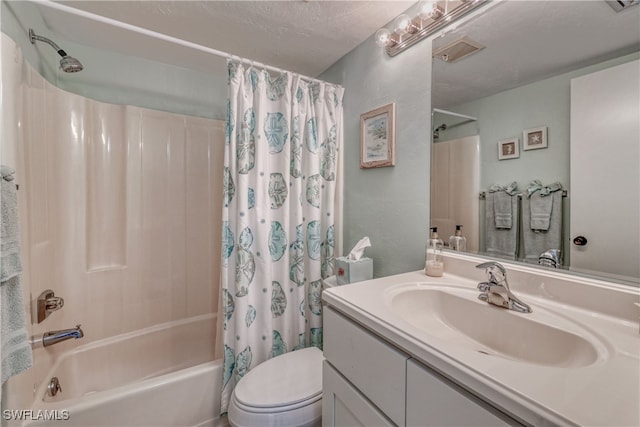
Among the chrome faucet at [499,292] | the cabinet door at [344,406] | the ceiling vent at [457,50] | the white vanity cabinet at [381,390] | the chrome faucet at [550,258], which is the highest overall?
the ceiling vent at [457,50]

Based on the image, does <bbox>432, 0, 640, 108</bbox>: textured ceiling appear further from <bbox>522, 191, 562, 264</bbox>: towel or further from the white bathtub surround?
the white bathtub surround

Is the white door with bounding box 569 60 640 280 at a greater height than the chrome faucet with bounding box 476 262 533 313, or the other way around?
the white door with bounding box 569 60 640 280

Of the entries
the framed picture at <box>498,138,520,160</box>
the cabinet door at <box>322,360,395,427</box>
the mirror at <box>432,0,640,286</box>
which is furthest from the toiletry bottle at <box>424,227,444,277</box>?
the cabinet door at <box>322,360,395,427</box>

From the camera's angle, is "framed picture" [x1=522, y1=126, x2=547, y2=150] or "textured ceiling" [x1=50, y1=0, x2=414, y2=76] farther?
"textured ceiling" [x1=50, y1=0, x2=414, y2=76]

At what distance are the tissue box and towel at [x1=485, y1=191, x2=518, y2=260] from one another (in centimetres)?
55

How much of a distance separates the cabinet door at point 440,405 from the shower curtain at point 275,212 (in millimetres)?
951

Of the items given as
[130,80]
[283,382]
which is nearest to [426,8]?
[283,382]

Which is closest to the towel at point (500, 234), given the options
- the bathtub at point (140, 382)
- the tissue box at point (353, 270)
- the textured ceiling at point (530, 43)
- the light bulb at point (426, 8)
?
the textured ceiling at point (530, 43)

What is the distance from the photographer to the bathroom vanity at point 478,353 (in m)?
0.43

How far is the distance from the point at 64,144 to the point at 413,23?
6.56 ft

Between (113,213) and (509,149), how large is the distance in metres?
2.18

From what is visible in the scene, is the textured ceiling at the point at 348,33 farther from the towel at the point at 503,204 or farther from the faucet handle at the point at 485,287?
the faucet handle at the point at 485,287

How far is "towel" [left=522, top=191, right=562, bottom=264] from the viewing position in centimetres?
83

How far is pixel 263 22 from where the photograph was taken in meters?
1.38
